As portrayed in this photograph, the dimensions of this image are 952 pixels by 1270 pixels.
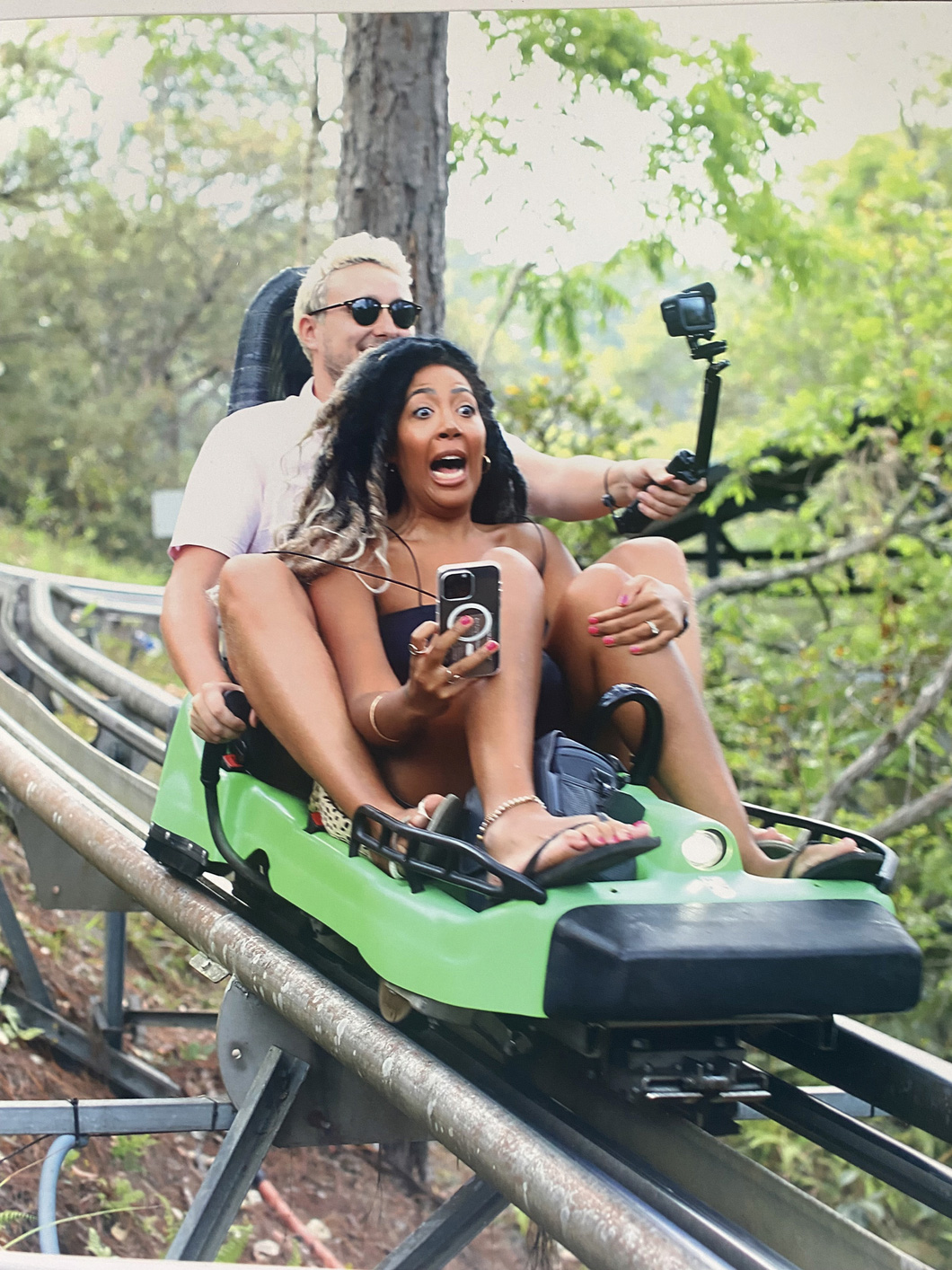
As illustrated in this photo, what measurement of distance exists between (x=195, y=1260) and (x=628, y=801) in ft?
2.69

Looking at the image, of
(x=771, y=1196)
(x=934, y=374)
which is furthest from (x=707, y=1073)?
(x=934, y=374)

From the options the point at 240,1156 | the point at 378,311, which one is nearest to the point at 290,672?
the point at 240,1156

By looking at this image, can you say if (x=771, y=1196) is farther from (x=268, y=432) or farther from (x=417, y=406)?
(x=268, y=432)

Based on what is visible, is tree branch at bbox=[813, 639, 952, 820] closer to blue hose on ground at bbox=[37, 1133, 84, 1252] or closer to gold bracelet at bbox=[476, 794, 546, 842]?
blue hose on ground at bbox=[37, 1133, 84, 1252]

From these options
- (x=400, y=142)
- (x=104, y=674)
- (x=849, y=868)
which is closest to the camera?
(x=849, y=868)

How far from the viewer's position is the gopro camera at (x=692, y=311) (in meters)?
1.58

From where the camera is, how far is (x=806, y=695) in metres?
4.76

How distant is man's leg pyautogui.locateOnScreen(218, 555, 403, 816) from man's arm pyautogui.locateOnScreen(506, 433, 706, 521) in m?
0.48

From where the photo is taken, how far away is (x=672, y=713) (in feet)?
5.13

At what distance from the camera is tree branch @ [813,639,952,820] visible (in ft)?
13.8

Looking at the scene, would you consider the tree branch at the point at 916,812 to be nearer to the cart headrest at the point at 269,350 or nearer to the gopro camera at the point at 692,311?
the cart headrest at the point at 269,350

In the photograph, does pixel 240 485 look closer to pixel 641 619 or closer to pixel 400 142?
pixel 641 619

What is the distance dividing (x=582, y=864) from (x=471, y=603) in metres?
0.30

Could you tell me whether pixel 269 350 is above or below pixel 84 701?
above
